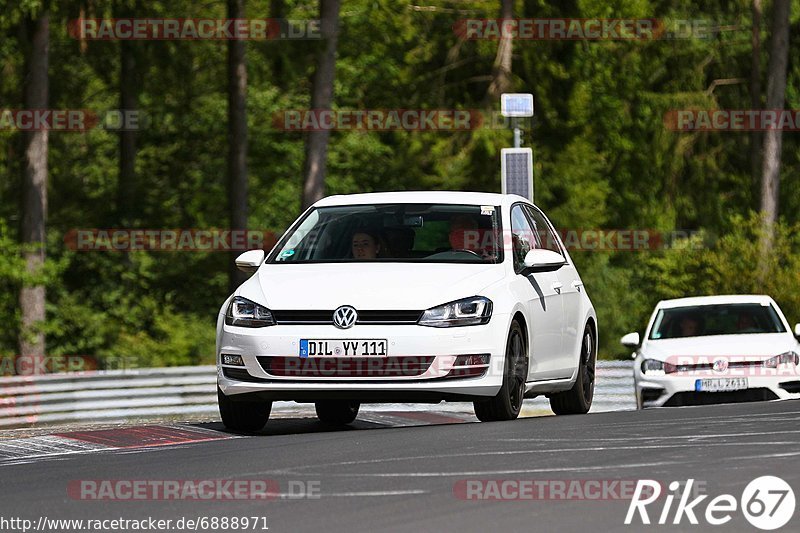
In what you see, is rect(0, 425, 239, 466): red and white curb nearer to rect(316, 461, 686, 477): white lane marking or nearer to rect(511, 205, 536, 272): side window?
rect(511, 205, 536, 272): side window

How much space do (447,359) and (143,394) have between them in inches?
452

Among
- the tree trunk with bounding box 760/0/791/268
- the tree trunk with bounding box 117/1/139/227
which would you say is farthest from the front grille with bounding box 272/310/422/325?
the tree trunk with bounding box 117/1/139/227

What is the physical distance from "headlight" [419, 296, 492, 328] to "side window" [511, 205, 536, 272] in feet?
2.88

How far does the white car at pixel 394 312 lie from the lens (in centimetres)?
1167

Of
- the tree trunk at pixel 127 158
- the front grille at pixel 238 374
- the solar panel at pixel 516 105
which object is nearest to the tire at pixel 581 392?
the front grille at pixel 238 374

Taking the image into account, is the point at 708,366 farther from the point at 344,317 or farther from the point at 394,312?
the point at 344,317

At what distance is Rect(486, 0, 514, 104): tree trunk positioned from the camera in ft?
146

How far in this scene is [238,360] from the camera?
1199 cm

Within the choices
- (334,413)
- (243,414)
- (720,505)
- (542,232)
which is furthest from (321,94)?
(720,505)

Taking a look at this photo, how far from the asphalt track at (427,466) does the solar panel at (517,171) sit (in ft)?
27.2

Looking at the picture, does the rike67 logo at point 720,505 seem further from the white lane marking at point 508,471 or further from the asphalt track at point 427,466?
the white lane marking at point 508,471

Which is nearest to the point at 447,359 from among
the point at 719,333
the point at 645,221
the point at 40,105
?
the point at 719,333

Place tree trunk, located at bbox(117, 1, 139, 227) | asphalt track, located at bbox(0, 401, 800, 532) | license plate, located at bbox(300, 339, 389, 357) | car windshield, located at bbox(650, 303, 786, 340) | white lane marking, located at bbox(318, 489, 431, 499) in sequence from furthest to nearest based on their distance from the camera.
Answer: tree trunk, located at bbox(117, 1, 139, 227), car windshield, located at bbox(650, 303, 786, 340), license plate, located at bbox(300, 339, 389, 357), white lane marking, located at bbox(318, 489, 431, 499), asphalt track, located at bbox(0, 401, 800, 532)

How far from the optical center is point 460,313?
11797 mm
